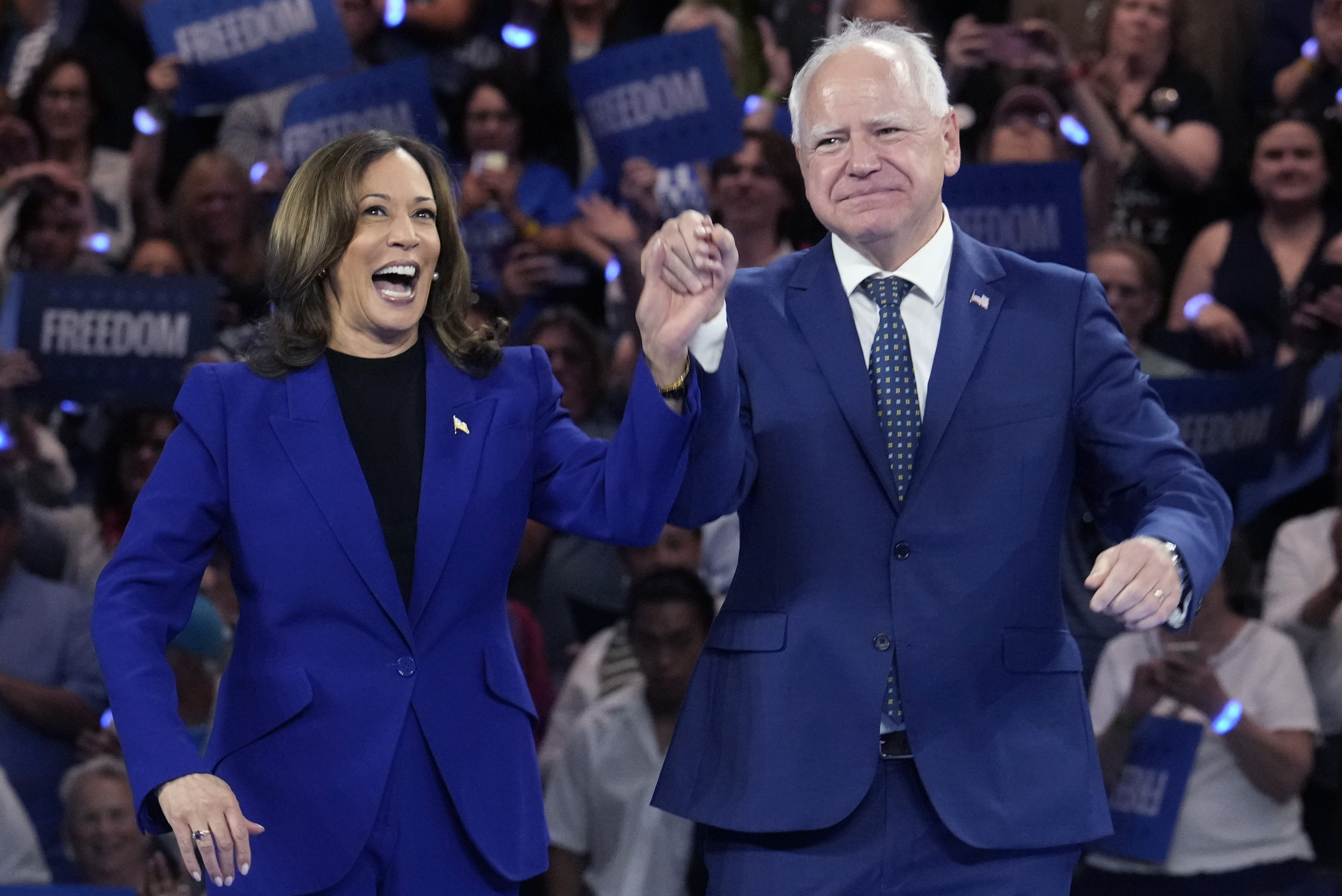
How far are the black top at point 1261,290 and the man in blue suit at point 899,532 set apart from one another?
1.95 m

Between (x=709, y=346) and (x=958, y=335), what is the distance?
Result: 29 centimetres

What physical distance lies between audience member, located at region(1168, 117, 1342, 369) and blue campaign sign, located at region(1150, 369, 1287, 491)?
0.12 meters

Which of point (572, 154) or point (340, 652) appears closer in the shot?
point (340, 652)

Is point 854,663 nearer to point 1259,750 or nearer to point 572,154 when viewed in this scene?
point 1259,750

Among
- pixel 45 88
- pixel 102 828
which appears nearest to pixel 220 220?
pixel 45 88

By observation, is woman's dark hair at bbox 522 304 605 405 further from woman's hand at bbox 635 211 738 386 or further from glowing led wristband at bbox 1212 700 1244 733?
woman's hand at bbox 635 211 738 386

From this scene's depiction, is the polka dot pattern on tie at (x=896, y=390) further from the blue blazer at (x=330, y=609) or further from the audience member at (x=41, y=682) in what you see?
the audience member at (x=41, y=682)

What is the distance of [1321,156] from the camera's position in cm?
363

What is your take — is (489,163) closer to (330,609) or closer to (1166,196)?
(1166,196)

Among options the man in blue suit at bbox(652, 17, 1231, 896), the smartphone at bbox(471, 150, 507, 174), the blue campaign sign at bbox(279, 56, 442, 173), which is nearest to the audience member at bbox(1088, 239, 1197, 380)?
the smartphone at bbox(471, 150, 507, 174)

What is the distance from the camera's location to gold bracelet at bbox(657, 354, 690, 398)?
1.68 metres

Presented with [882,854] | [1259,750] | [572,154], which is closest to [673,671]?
[1259,750]

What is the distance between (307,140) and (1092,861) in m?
2.49

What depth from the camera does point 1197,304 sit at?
3.60m
